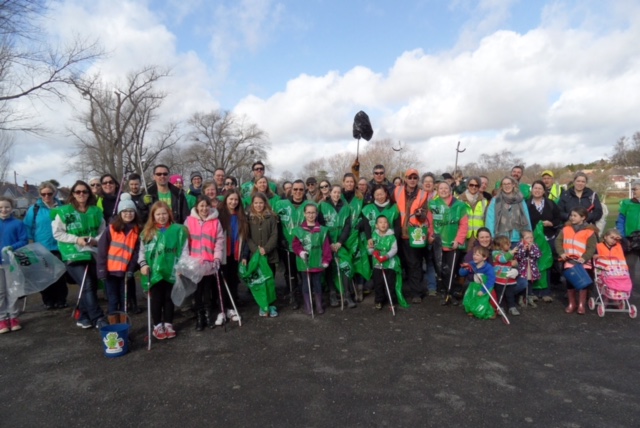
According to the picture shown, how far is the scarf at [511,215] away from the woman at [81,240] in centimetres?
629

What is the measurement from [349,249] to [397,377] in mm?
2748

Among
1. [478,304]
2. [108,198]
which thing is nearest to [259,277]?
[108,198]

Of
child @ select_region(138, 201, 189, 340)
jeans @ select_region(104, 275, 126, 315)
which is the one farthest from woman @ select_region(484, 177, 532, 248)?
jeans @ select_region(104, 275, 126, 315)

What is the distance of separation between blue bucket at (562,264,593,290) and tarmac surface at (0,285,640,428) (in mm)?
503

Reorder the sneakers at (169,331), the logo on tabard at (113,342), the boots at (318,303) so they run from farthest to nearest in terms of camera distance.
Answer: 1. the boots at (318,303)
2. the sneakers at (169,331)
3. the logo on tabard at (113,342)

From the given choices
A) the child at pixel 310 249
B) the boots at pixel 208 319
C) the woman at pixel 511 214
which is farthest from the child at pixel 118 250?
the woman at pixel 511 214

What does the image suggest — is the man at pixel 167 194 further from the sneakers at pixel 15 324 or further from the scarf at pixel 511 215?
the scarf at pixel 511 215

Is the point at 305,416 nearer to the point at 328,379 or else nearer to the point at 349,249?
the point at 328,379

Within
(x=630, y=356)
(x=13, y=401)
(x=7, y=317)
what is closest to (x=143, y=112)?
(x=7, y=317)

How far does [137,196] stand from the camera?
6.25m

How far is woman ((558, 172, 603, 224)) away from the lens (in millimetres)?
6672

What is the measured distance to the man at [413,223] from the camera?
638cm

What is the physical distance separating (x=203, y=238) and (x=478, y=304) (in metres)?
4.11

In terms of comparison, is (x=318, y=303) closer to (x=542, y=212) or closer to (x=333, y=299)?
(x=333, y=299)
